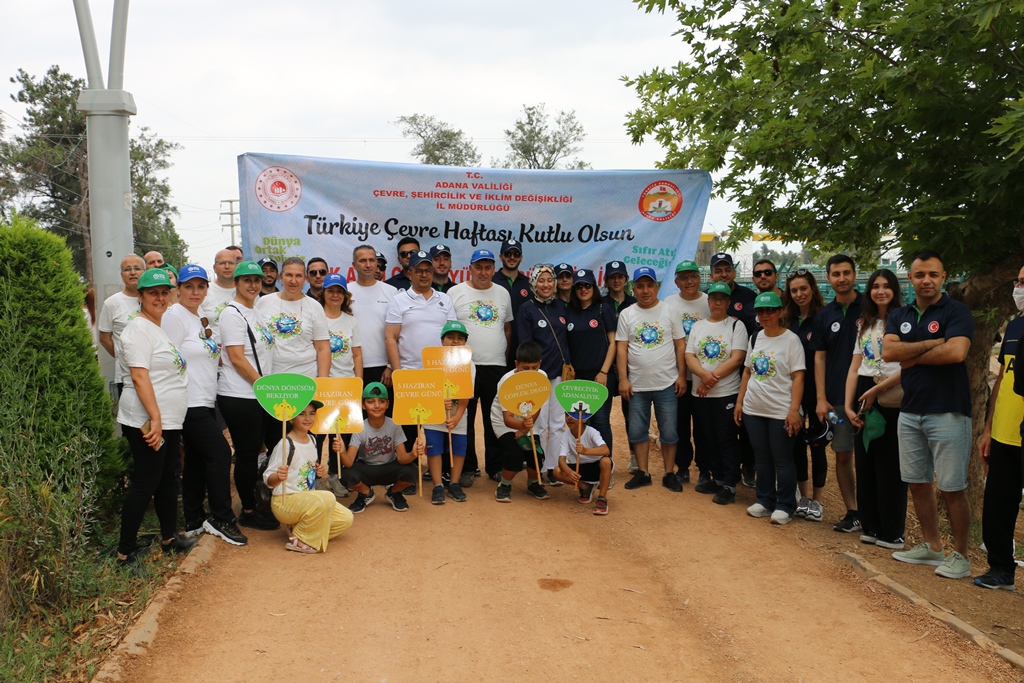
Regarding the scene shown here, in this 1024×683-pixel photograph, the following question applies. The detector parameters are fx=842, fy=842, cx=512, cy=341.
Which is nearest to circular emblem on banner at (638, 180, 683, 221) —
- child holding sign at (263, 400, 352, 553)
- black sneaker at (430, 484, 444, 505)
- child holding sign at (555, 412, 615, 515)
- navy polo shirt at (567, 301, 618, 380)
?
navy polo shirt at (567, 301, 618, 380)

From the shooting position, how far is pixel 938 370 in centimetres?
552

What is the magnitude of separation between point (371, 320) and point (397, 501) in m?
1.60

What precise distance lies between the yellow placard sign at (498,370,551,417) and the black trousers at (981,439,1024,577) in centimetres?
322

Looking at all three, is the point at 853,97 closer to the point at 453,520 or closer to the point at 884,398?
the point at 884,398

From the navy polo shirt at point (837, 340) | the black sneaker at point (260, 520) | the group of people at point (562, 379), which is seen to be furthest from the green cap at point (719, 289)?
the black sneaker at point (260, 520)

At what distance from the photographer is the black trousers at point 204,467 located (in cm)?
577

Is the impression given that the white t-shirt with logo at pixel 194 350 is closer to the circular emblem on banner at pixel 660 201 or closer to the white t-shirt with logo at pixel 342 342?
the white t-shirt with logo at pixel 342 342

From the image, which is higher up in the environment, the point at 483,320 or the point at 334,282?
the point at 334,282

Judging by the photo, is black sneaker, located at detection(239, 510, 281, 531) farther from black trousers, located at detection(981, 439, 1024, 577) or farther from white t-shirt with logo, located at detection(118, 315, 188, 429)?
black trousers, located at detection(981, 439, 1024, 577)

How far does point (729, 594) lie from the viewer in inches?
205

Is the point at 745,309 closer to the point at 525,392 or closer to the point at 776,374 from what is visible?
the point at 776,374

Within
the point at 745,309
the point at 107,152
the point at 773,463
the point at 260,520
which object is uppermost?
the point at 107,152

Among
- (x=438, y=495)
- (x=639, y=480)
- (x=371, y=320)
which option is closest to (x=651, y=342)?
(x=639, y=480)

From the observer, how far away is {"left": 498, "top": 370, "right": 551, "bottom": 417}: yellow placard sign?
6875mm
